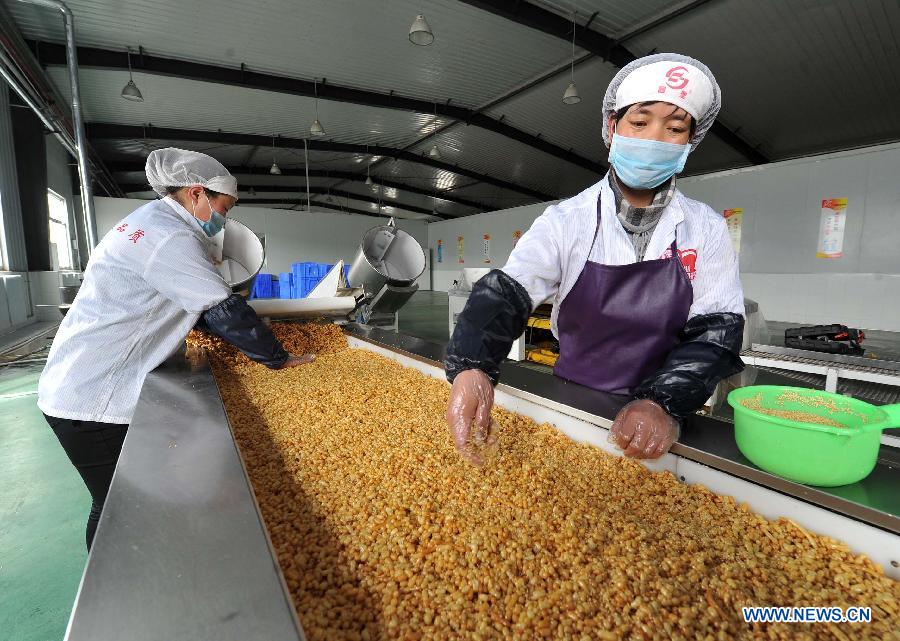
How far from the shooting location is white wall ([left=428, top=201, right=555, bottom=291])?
10573 mm

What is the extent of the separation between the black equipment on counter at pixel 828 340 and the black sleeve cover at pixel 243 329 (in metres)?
3.69

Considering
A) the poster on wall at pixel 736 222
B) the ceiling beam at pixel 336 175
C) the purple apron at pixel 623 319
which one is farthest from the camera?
the ceiling beam at pixel 336 175

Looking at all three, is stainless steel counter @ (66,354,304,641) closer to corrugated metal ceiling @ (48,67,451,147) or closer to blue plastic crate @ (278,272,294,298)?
blue plastic crate @ (278,272,294,298)

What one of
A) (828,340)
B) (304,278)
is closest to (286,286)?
(304,278)

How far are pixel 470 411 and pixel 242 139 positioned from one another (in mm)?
11507

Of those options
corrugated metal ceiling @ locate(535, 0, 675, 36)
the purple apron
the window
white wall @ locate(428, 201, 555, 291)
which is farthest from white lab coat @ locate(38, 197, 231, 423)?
the window

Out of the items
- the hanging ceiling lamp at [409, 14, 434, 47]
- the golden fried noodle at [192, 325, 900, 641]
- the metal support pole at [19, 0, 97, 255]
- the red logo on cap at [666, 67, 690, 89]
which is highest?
the hanging ceiling lamp at [409, 14, 434, 47]

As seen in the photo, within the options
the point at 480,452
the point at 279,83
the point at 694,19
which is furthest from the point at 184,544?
the point at 279,83

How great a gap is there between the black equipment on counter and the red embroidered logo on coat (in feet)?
8.98

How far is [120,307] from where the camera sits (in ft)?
4.91

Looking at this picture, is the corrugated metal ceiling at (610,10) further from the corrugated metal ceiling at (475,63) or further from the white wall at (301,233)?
the white wall at (301,233)

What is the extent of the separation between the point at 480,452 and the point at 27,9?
7.94 m

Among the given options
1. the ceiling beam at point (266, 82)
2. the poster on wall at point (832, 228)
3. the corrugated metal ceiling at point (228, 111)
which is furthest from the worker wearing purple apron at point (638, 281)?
the corrugated metal ceiling at point (228, 111)

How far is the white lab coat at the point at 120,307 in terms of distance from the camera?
1470mm
